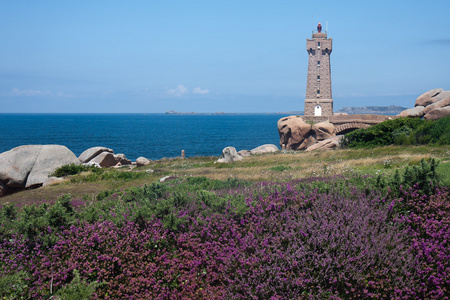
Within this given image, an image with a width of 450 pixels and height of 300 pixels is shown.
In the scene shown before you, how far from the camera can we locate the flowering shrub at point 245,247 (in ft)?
16.7

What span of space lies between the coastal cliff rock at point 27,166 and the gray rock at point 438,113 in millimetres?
28601

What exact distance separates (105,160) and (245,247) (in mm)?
33145

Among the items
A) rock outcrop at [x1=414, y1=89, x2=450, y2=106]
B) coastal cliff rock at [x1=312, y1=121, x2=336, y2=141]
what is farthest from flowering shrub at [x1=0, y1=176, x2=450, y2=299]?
coastal cliff rock at [x1=312, y1=121, x2=336, y2=141]

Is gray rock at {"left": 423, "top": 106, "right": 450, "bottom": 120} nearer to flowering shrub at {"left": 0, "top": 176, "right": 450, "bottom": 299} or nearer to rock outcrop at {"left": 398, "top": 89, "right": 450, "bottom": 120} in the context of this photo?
rock outcrop at {"left": 398, "top": 89, "right": 450, "bottom": 120}

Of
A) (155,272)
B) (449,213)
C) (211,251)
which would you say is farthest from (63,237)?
(449,213)

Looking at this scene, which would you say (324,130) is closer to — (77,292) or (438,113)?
(438,113)

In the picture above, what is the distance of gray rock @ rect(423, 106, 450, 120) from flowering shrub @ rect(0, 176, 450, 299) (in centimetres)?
2506

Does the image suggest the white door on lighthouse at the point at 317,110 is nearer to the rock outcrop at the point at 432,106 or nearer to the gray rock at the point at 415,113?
the rock outcrop at the point at 432,106

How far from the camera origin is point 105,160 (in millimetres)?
36562

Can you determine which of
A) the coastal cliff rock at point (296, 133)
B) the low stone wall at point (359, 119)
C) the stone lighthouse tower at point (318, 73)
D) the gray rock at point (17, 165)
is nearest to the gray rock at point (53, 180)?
the gray rock at point (17, 165)

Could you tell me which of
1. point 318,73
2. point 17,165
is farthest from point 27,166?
point 318,73

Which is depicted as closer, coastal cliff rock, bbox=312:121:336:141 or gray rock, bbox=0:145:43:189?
gray rock, bbox=0:145:43:189

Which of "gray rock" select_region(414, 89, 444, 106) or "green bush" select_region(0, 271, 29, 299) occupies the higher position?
"gray rock" select_region(414, 89, 444, 106)

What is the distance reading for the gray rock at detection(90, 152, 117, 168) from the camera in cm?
3612
